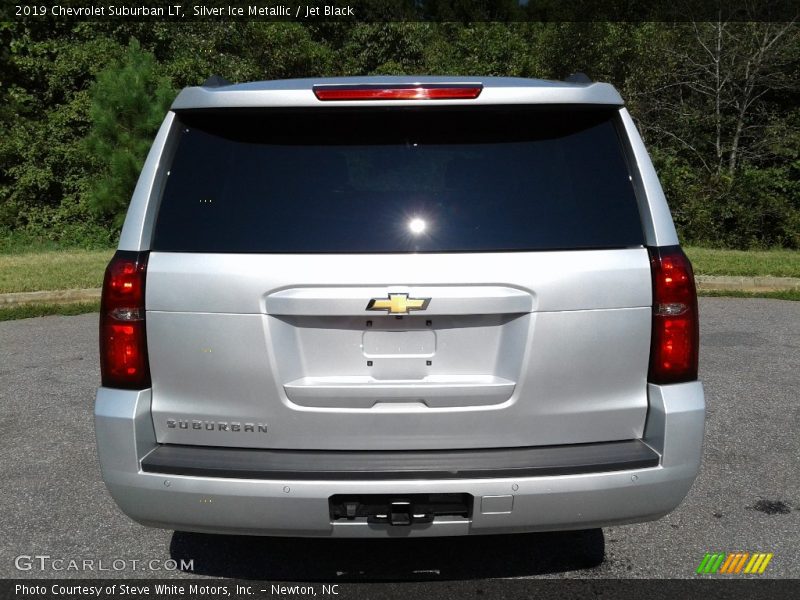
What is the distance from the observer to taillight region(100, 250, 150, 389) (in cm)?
268

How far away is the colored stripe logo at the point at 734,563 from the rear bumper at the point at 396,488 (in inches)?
33.5

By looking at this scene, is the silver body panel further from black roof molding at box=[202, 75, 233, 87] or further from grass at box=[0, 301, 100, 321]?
grass at box=[0, 301, 100, 321]

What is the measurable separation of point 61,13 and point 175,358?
23.6 meters

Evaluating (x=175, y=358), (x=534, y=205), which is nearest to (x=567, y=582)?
(x=534, y=205)

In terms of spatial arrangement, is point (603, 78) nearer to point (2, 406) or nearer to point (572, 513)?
point (2, 406)

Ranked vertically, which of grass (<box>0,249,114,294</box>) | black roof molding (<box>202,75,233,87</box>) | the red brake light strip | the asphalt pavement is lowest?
grass (<box>0,249,114,294</box>)

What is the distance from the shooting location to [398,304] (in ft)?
8.55

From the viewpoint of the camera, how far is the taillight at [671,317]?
2.68 meters

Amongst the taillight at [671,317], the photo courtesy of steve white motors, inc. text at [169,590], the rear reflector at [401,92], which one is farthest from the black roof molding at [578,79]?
the photo courtesy of steve white motors, inc. text at [169,590]

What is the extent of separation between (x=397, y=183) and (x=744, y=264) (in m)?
11.4

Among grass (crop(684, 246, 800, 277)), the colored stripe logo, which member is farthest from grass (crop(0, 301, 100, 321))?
grass (crop(684, 246, 800, 277))

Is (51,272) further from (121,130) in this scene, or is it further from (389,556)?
(389,556)

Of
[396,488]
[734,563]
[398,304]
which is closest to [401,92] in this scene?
[398,304]

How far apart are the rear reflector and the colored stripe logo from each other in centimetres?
221
